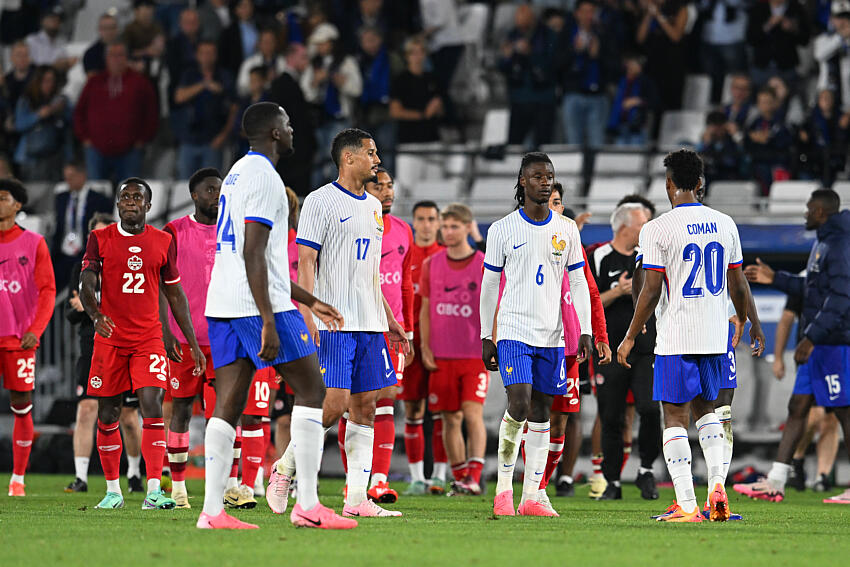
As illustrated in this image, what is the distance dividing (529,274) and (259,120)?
97.3 inches

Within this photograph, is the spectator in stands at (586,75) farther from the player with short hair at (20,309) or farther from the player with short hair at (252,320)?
the player with short hair at (252,320)

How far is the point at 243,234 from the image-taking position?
22.8 feet

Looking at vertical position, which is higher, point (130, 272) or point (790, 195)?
point (790, 195)

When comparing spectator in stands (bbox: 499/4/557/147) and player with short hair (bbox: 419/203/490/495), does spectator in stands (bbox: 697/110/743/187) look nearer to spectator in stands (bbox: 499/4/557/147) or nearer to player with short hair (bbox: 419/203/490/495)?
spectator in stands (bbox: 499/4/557/147)

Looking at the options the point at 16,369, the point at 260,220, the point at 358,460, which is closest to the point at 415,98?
the point at 16,369

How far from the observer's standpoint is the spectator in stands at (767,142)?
1627 centimetres

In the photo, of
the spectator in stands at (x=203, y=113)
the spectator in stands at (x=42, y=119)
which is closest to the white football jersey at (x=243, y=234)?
the spectator in stands at (x=203, y=113)

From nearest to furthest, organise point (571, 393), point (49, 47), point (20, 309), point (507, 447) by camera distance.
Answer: point (507, 447) < point (571, 393) < point (20, 309) < point (49, 47)

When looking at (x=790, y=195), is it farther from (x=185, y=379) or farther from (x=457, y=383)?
(x=185, y=379)

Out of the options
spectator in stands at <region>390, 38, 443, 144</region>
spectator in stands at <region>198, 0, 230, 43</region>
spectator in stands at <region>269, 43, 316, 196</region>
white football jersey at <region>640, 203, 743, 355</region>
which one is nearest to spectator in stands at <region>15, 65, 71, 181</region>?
spectator in stands at <region>198, 0, 230, 43</region>

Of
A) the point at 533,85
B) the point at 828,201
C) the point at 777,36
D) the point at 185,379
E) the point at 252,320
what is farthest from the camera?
the point at 533,85

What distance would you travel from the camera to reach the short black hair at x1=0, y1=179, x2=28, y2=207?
1119cm

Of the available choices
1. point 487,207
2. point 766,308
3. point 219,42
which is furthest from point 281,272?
point 219,42

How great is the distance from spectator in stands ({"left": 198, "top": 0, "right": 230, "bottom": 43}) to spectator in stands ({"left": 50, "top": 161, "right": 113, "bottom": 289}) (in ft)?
13.8
